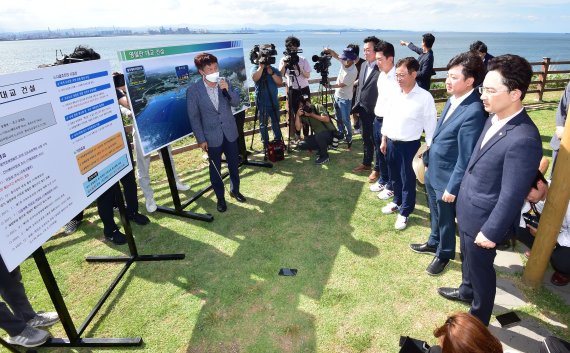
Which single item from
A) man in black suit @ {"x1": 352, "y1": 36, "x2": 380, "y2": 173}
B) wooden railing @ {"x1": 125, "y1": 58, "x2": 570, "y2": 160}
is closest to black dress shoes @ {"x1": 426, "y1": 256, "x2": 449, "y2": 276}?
man in black suit @ {"x1": 352, "y1": 36, "x2": 380, "y2": 173}

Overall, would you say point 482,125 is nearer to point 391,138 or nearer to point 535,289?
point 391,138

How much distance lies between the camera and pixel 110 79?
3297mm

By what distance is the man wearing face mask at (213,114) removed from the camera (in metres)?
4.54

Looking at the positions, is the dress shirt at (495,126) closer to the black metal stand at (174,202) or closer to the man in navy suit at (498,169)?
the man in navy suit at (498,169)

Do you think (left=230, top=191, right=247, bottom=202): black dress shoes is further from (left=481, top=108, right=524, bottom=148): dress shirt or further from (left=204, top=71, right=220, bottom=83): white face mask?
(left=481, top=108, right=524, bottom=148): dress shirt

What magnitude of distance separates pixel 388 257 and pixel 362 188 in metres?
1.94

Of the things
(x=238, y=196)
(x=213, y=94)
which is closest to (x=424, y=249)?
(x=238, y=196)

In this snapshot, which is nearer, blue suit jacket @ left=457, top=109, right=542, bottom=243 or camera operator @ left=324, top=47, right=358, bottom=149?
blue suit jacket @ left=457, top=109, right=542, bottom=243

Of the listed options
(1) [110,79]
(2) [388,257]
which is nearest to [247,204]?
(2) [388,257]

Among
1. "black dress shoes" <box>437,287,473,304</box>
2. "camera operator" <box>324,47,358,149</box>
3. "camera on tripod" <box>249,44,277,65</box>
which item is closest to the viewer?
"black dress shoes" <box>437,287,473,304</box>

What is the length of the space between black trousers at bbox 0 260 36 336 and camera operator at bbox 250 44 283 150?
4.94m

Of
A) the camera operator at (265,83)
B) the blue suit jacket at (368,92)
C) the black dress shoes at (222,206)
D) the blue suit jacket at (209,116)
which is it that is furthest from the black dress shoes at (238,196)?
the blue suit jacket at (368,92)

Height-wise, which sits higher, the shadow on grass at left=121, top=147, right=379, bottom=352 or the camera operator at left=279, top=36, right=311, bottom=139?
the camera operator at left=279, top=36, right=311, bottom=139

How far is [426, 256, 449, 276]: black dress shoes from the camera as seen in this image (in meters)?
3.68
